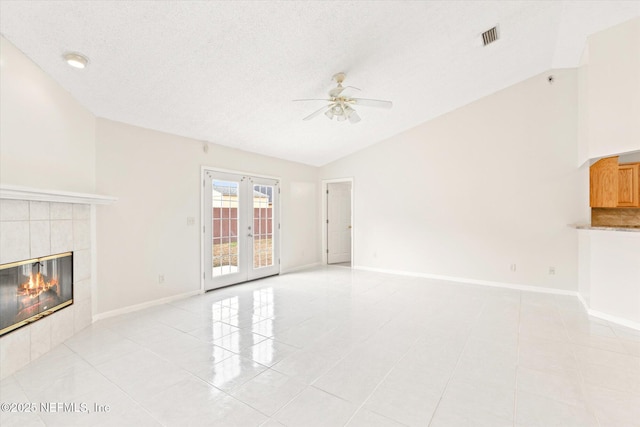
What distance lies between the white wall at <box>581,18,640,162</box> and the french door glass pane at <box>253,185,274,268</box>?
5118mm

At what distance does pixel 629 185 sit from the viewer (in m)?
3.76

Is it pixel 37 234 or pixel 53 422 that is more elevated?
pixel 37 234

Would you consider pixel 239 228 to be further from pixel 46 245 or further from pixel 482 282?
pixel 482 282

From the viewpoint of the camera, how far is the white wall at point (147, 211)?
140 inches

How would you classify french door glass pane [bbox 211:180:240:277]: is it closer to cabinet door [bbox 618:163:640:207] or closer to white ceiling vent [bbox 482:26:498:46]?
white ceiling vent [bbox 482:26:498:46]

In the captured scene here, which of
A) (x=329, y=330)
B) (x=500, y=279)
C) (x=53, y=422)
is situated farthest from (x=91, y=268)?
(x=500, y=279)

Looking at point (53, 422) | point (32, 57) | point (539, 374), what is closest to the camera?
point (53, 422)

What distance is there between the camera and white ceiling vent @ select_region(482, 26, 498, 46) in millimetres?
3273

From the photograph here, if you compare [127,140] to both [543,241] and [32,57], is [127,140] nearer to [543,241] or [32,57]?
[32,57]

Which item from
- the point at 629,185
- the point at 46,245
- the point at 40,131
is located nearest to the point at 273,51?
the point at 40,131

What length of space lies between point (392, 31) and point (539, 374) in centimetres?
345

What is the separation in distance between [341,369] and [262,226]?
3791 millimetres

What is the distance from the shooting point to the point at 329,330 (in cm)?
312

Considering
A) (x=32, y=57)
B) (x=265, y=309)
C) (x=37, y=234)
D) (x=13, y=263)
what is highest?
(x=32, y=57)
